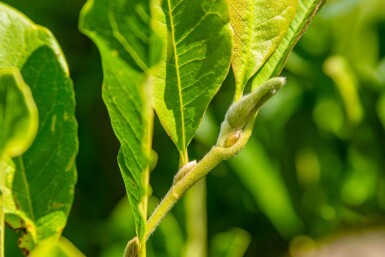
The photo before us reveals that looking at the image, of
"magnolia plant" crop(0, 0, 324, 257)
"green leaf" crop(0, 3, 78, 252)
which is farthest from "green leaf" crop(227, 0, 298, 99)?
"green leaf" crop(0, 3, 78, 252)

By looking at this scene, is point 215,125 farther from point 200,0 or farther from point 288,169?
point 200,0

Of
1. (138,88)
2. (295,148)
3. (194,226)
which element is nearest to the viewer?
(138,88)

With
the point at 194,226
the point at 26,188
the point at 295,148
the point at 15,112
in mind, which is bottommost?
the point at 295,148

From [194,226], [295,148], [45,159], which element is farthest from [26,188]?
[295,148]

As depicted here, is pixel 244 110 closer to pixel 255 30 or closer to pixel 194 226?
pixel 255 30

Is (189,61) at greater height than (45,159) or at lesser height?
greater

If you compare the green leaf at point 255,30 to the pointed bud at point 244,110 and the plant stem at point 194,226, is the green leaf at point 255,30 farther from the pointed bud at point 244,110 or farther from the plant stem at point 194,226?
the plant stem at point 194,226
